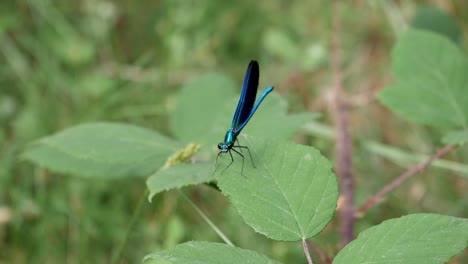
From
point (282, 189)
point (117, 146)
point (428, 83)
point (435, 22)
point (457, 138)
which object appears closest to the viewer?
point (282, 189)

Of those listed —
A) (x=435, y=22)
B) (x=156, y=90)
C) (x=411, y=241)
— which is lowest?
(x=411, y=241)

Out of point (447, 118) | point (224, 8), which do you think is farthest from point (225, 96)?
point (224, 8)

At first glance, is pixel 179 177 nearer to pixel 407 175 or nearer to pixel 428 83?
pixel 407 175

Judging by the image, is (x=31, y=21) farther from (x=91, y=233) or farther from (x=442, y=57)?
(x=442, y=57)

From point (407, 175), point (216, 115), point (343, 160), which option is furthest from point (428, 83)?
point (216, 115)

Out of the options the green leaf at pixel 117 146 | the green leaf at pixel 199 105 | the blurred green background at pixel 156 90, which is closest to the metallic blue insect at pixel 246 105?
the green leaf at pixel 117 146

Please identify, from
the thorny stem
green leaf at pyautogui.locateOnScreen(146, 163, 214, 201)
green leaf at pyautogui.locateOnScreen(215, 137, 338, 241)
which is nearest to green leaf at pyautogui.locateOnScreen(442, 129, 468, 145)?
the thorny stem

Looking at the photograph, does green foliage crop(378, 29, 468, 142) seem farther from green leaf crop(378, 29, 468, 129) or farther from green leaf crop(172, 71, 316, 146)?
green leaf crop(172, 71, 316, 146)
